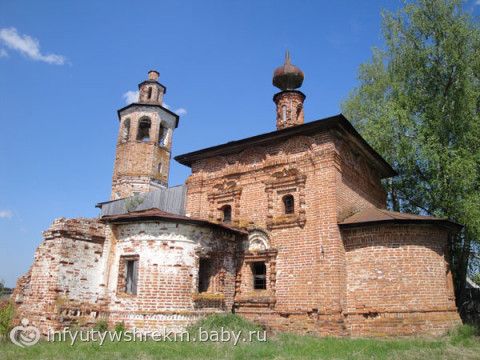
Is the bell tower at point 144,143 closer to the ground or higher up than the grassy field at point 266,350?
higher up

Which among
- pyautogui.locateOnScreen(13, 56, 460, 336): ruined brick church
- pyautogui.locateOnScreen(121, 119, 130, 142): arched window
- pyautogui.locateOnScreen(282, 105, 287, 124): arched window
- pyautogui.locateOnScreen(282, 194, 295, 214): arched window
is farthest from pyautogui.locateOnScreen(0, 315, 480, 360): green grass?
pyautogui.locateOnScreen(121, 119, 130, 142): arched window

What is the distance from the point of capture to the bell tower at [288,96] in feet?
48.1

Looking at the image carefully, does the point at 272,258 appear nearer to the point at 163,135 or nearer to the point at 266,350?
the point at 266,350

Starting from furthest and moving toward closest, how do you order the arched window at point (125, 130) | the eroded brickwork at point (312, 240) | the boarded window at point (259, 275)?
1. the arched window at point (125, 130)
2. the boarded window at point (259, 275)
3. the eroded brickwork at point (312, 240)

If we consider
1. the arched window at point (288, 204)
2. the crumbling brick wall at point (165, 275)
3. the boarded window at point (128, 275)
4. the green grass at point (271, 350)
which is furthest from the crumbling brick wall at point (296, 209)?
the boarded window at point (128, 275)

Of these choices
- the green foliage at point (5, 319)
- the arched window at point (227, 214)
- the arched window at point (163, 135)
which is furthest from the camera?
the arched window at point (163, 135)

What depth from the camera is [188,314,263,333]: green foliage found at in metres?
9.73

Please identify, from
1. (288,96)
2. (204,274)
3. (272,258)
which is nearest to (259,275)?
(272,258)

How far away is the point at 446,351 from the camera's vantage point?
7559 millimetres

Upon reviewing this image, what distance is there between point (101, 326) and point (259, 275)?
14.2 ft

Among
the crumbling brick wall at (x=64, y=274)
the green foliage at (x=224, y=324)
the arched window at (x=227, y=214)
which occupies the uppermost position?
the arched window at (x=227, y=214)

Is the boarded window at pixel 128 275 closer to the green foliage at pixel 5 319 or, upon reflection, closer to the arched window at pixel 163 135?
the green foliage at pixel 5 319

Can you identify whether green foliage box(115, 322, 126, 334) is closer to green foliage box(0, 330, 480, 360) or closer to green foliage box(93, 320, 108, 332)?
green foliage box(93, 320, 108, 332)

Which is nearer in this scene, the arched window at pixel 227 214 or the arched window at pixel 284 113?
the arched window at pixel 227 214
